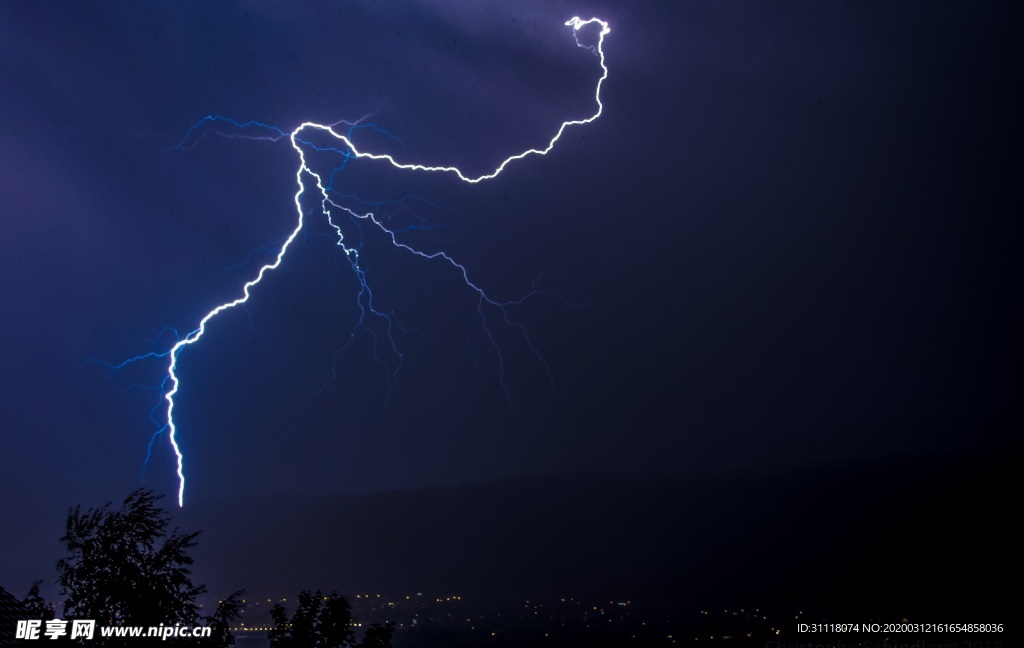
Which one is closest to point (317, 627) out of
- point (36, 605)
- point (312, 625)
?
point (312, 625)

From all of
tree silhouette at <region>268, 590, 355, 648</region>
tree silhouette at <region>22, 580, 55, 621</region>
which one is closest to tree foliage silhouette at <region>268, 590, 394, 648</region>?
tree silhouette at <region>268, 590, 355, 648</region>

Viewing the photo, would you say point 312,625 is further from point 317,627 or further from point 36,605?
point 36,605

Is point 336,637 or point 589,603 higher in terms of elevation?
point 336,637

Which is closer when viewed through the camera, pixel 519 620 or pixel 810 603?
pixel 810 603

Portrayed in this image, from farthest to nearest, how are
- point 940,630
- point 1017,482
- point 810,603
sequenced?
point 810,603, point 1017,482, point 940,630

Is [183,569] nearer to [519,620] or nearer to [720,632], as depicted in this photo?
[720,632]

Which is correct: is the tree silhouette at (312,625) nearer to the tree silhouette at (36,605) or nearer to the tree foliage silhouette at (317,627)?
the tree foliage silhouette at (317,627)

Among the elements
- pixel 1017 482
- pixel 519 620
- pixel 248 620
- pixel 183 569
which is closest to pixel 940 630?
pixel 1017 482

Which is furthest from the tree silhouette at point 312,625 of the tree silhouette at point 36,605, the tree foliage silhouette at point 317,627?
the tree silhouette at point 36,605

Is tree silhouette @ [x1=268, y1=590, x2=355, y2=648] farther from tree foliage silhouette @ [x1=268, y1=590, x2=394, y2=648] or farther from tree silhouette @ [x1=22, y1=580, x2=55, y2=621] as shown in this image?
tree silhouette @ [x1=22, y1=580, x2=55, y2=621]

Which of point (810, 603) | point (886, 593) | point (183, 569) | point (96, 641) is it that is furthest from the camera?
point (810, 603)

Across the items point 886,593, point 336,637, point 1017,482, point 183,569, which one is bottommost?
point 886,593
